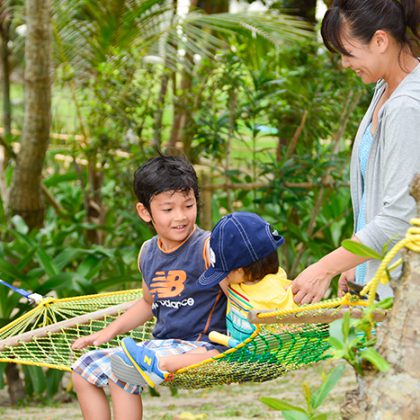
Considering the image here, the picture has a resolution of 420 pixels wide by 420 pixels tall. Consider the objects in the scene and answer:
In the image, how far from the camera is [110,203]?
16.7 ft

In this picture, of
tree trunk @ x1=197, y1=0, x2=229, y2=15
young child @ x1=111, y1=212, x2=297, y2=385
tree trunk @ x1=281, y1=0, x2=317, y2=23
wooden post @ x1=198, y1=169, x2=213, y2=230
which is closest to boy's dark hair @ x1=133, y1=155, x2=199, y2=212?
young child @ x1=111, y1=212, x2=297, y2=385

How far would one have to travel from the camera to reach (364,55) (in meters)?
2.05

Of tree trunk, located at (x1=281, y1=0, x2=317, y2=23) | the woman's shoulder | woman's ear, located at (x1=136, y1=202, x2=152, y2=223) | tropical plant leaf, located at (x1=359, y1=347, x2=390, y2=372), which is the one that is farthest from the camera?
tree trunk, located at (x1=281, y1=0, x2=317, y2=23)

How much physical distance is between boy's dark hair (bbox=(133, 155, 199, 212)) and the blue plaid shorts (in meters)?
0.41

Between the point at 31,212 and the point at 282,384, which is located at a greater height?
the point at 31,212

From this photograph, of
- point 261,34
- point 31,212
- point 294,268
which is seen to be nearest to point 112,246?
point 31,212

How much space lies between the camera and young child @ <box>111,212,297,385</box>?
2.17m

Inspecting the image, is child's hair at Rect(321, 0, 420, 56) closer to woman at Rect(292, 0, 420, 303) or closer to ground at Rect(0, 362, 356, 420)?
woman at Rect(292, 0, 420, 303)

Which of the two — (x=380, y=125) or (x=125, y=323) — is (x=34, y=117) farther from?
(x=380, y=125)

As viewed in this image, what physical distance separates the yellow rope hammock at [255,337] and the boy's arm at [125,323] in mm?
74

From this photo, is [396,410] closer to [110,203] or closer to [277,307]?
[277,307]

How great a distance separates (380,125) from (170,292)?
33.2 inches

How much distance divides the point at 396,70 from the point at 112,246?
3.27 meters

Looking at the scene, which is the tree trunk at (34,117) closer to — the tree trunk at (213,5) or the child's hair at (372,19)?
the child's hair at (372,19)
